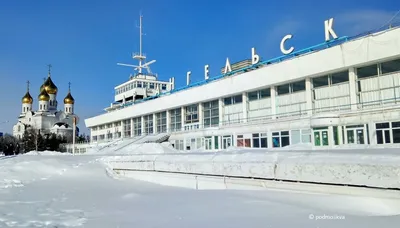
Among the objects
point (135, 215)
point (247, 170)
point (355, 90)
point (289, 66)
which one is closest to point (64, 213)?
point (135, 215)

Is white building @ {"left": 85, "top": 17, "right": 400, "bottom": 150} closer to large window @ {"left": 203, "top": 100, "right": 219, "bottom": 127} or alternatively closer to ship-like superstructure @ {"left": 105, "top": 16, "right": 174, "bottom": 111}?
large window @ {"left": 203, "top": 100, "right": 219, "bottom": 127}

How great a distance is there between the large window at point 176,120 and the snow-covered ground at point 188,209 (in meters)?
39.6

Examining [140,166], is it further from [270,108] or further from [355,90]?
[270,108]

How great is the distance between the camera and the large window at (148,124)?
5500cm

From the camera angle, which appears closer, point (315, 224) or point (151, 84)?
point (315, 224)

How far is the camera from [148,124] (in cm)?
5597

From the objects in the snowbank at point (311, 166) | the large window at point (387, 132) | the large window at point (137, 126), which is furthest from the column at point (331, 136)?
the large window at point (137, 126)

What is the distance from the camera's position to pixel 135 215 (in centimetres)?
534

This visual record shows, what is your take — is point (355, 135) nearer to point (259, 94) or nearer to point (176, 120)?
point (259, 94)

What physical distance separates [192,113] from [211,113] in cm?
418

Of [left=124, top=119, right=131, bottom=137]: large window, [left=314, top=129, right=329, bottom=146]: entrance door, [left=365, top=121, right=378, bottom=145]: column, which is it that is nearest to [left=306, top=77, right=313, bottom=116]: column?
[left=314, top=129, right=329, bottom=146]: entrance door

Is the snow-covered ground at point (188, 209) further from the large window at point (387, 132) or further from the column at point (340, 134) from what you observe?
the column at point (340, 134)

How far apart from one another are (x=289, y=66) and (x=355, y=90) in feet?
20.9

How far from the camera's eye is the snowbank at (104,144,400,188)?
200 inches
